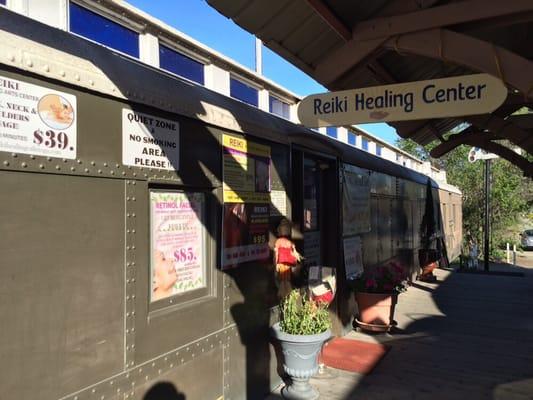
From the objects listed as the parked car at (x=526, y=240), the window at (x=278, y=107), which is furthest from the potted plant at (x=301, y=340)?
the parked car at (x=526, y=240)

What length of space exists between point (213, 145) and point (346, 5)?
1.72 m

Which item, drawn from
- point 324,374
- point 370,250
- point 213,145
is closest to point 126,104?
point 213,145

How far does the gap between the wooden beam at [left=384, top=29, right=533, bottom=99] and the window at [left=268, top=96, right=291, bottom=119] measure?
12.2ft

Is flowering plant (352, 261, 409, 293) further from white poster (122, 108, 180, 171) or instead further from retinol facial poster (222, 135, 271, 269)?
white poster (122, 108, 180, 171)

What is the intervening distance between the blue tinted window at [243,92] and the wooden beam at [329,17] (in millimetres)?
2664

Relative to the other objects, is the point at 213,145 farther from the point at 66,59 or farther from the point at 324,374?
the point at 324,374

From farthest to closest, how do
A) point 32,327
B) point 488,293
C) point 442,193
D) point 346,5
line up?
point 442,193
point 488,293
point 346,5
point 32,327

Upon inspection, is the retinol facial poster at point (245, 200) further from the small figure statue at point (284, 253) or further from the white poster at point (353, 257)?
the white poster at point (353, 257)

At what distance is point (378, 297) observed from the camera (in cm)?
665

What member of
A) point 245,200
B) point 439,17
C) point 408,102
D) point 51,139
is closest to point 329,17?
point 439,17

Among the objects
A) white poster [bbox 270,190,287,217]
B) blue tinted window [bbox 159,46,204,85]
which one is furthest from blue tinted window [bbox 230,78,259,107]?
white poster [bbox 270,190,287,217]

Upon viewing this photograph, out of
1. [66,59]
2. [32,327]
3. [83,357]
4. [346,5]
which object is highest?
[346,5]

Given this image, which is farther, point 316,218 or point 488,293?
point 488,293

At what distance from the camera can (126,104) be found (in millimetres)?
2873
